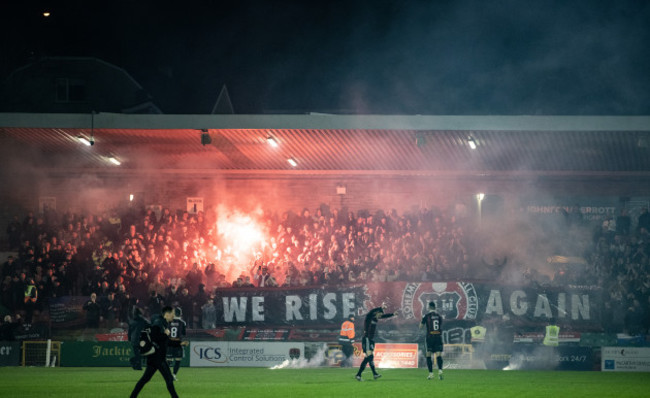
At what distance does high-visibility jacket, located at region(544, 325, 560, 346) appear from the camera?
2342 centimetres

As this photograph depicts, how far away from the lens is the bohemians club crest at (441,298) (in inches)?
949

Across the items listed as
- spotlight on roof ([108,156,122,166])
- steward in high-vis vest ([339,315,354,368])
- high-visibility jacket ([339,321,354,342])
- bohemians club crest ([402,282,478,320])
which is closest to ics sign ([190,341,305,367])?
steward in high-vis vest ([339,315,354,368])

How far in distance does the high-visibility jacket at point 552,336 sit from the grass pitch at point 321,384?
1812 mm

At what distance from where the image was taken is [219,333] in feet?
81.0

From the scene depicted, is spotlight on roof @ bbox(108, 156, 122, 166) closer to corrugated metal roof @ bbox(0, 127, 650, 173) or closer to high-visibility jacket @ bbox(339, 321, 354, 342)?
corrugated metal roof @ bbox(0, 127, 650, 173)

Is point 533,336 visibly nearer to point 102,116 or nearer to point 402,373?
point 402,373

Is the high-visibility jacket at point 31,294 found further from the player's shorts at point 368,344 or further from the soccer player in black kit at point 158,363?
the soccer player in black kit at point 158,363

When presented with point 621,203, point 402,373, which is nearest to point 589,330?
point 402,373

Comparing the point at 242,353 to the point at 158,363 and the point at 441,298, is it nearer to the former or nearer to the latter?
the point at 441,298

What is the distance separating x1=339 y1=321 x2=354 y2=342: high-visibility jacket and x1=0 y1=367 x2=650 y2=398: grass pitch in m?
0.93

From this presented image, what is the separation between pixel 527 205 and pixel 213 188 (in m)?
13.1

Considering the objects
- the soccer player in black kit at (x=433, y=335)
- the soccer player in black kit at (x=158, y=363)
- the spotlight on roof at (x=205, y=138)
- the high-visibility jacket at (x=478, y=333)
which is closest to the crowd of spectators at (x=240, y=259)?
the high-visibility jacket at (x=478, y=333)

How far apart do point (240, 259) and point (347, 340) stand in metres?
8.99

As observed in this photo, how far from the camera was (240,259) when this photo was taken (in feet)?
99.0
